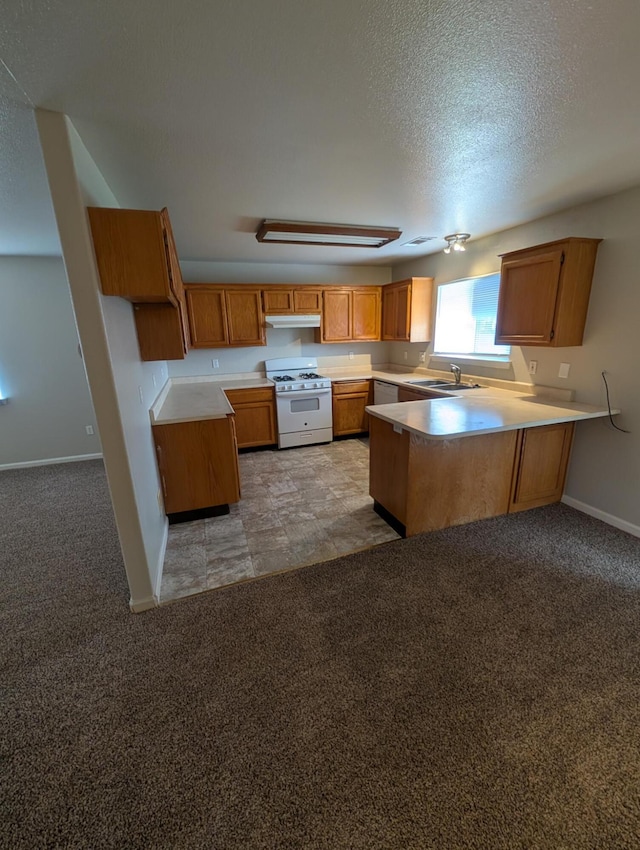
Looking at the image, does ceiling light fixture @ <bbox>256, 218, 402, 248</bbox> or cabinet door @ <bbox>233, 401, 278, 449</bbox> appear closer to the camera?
ceiling light fixture @ <bbox>256, 218, 402, 248</bbox>

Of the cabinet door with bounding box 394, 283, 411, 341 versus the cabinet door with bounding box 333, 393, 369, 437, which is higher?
the cabinet door with bounding box 394, 283, 411, 341

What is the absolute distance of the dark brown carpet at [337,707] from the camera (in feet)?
3.71

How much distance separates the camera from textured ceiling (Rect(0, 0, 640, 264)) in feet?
3.53

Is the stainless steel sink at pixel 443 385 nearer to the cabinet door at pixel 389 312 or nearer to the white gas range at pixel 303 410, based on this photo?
the cabinet door at pixel 389 312

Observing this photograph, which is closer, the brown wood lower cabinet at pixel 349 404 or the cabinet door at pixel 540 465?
the cabinet door at pixel 540 465

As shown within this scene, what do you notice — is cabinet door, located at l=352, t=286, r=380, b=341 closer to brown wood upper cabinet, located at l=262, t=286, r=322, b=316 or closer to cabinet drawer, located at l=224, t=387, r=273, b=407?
brown wood upper cabinet, located at l=262, t=286, r=322, b=316

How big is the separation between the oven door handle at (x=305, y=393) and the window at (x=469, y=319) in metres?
1.56

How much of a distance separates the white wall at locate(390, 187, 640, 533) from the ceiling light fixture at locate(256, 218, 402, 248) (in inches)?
52.7

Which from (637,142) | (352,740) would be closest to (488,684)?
(352,740)

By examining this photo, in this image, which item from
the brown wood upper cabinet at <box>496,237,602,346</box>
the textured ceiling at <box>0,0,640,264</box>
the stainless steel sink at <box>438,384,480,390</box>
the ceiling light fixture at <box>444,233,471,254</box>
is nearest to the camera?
the textured ceiling at <box>0,0,640,264</box>

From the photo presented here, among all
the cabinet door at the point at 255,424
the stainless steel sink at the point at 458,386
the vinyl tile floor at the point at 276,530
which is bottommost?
the vinyl tile floor at the point at 276,530

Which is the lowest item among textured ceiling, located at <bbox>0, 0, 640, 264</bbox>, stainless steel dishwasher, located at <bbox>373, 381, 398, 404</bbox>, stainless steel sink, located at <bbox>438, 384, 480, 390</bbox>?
stainless steel dishwasher, located at <bbox>373, 381, 398, 404</bbox>

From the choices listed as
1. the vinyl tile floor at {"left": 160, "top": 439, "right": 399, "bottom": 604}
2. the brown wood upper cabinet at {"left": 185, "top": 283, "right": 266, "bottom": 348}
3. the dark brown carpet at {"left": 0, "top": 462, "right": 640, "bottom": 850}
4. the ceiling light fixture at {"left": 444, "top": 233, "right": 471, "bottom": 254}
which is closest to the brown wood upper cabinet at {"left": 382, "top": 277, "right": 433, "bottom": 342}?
the ceiling light fixture at {"left": 444, "top": 233, "right": 471, "bottom": 254}

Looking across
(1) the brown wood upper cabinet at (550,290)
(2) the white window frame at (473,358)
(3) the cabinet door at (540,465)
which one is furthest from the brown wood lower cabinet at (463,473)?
(2) the white window frame at (473,358)
